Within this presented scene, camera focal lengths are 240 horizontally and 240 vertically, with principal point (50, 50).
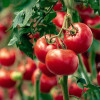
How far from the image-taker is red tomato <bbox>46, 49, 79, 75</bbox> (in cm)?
63

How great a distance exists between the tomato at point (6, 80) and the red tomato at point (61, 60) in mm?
1066

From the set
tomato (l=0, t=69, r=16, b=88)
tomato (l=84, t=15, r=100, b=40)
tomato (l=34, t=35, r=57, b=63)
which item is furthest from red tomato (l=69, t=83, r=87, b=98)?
tomato (l=0, t=69, r=16, b=88)

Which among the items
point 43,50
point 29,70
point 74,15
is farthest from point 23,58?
point 43,50

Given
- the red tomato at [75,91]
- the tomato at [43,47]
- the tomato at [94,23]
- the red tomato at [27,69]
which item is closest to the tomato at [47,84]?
the red tomato at [27,69]

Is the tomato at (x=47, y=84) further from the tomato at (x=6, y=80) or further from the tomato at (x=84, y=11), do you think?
the tomato at (x=84, y=11)

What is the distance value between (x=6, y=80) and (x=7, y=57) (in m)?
0.16

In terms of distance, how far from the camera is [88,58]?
1355mm

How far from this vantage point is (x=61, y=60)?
25.3 inches

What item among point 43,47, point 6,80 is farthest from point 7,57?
point 43,47

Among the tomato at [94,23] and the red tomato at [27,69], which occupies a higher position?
the tomato at [94,23]

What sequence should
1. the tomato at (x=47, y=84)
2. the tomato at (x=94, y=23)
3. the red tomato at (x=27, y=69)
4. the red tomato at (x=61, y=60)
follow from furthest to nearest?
the red tomato at (x=27, y=69) < the tomato at (x=47, y=84) < the tomato at (x=94, y=23) < the red tomato at (x=61, y=60)

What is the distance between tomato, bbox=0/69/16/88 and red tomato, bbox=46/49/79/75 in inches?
42.0

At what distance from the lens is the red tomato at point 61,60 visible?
2.08 feet

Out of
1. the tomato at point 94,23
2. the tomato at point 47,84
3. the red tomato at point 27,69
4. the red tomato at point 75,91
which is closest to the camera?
the tomato at point 94,23
